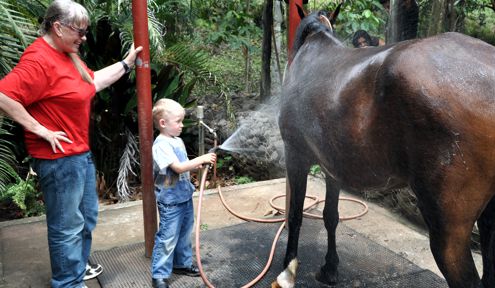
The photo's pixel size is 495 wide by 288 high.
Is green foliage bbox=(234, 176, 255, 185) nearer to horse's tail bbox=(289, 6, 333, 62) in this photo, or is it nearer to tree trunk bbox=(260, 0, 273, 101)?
tree trunk bbox=(260, 0, 273, 101)

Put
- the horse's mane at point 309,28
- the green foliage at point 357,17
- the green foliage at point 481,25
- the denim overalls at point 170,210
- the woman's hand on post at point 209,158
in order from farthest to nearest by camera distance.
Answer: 1. the green foliage at point 481,25
2. the green foliage at point 357,17
3. the horse's mane at point 309,28
4. the denim overalls at point 170,210
5. the woman's hand on post at point 209,158

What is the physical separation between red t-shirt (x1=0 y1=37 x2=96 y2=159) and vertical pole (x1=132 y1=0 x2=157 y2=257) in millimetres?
573

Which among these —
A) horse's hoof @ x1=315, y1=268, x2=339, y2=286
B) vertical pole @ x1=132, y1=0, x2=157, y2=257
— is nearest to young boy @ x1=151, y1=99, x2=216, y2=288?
vertical pole @ x1=132, y1=0, x2=157, y2=257

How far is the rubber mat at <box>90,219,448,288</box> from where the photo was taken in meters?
2.87

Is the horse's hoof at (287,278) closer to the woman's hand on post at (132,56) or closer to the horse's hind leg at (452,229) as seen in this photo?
the horse's hind leg at (452,229)

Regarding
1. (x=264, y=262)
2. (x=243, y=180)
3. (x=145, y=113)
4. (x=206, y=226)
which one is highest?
(x=145, y=113)

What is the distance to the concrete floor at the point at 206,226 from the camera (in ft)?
10.0

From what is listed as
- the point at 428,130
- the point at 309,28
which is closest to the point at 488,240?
the point at 428,130

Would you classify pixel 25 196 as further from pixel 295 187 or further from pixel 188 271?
pixel 295 187

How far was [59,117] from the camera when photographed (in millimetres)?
2354

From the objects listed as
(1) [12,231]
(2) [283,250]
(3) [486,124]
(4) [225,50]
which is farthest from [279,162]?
(4) [225,50]

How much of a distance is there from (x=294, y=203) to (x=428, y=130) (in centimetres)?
128

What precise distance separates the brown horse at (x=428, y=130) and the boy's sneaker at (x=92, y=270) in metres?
1.78

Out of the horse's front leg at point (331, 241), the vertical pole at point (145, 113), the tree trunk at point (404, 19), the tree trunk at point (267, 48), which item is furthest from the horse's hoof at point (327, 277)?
the tree trunk at point (267, 48)
